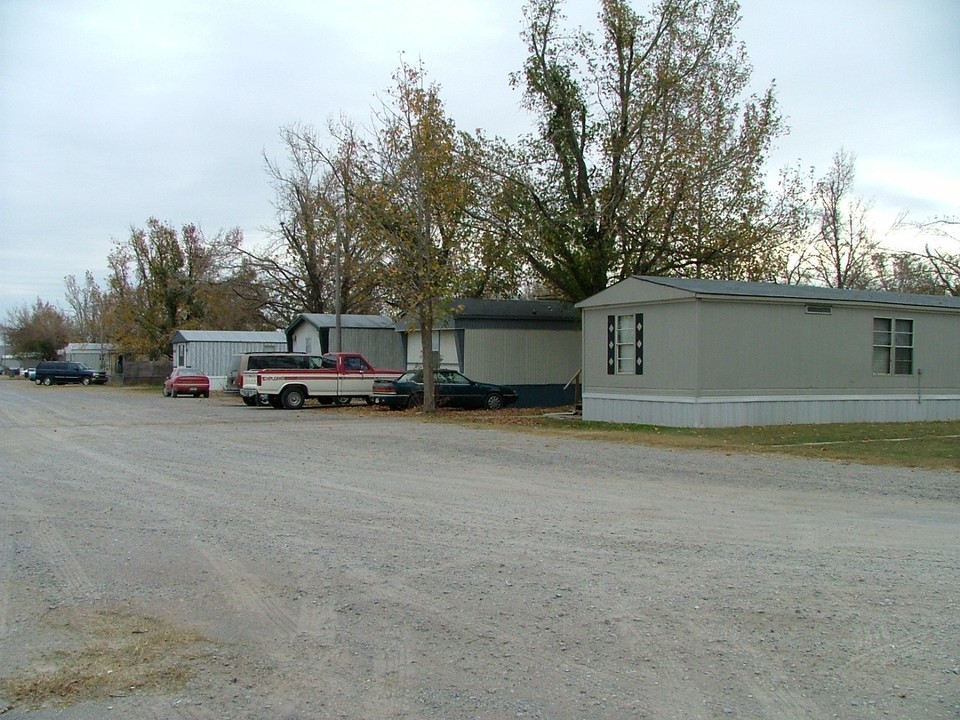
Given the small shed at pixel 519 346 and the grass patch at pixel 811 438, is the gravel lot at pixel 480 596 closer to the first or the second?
the grass patch at pixel 811 438

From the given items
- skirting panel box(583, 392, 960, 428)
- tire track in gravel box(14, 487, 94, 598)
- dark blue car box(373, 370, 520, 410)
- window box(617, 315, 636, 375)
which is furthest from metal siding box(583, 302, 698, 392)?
tire track in gravel box(14, 487, 94, 598)

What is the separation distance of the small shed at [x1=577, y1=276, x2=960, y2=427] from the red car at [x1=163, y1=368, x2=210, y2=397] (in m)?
22.8

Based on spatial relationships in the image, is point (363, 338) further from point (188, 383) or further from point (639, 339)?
point (639, 339)

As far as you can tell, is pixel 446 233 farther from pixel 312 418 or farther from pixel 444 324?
pixel 312 418

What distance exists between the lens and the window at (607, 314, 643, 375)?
2203 cm

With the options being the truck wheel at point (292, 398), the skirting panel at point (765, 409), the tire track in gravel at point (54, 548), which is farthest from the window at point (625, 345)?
the tire track in gravel at point (54, 548)

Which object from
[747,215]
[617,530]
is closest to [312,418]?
[747,215]

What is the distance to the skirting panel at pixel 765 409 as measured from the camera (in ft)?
67.8

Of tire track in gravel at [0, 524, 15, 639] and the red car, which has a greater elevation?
the red car

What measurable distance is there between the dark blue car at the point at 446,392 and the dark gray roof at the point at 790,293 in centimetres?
880

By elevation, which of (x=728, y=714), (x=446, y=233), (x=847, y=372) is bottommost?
(x=728, y=714)

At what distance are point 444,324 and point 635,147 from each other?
7.87 meters

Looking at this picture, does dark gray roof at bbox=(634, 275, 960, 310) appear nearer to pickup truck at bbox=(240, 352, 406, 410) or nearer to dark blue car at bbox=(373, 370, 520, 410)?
dark blue car at bbox=(373, 370, 520, 410)

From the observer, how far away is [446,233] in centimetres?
2755
